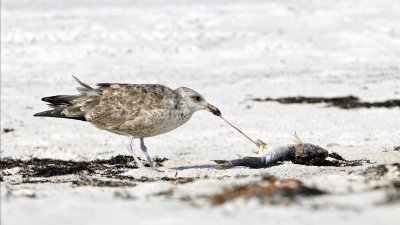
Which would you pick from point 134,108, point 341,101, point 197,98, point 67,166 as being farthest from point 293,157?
point 341,101

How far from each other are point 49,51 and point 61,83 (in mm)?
4000

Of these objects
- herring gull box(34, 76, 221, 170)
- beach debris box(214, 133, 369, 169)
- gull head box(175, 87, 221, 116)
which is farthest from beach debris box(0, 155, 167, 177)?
beach debris box(214, 133, 369, 169)

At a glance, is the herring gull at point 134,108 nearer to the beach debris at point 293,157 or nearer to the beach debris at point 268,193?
the beach debris at point 293,157

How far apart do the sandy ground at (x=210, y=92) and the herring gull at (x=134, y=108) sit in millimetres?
628

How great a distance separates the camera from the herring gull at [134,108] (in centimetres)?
983

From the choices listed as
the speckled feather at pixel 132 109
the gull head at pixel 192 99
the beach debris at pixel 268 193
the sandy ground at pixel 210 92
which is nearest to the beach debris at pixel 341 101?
the sandy ground at pixel 210 92

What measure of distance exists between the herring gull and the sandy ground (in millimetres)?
628

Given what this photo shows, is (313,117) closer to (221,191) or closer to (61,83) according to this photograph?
(61,83)

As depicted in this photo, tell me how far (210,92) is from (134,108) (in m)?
9.51

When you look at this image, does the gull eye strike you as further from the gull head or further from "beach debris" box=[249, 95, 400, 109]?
"beach debris" box=[249, 95, 400, 109]

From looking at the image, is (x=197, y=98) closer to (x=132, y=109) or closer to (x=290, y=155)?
(x=132, y=109)

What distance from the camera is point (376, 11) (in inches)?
1233

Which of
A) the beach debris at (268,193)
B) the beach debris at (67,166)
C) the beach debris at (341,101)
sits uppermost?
the beach debris at (341,101)

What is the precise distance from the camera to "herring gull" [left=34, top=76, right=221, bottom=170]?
9.83m
